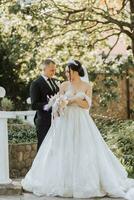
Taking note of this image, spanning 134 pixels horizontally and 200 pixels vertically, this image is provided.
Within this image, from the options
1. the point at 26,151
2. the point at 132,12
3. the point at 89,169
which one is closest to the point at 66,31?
the point at 132,12

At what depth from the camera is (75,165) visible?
727 centimetres

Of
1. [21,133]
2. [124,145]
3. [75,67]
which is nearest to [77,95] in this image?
[75,67]

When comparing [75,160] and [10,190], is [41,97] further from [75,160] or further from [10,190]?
[10,190]

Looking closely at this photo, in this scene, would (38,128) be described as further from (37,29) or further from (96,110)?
(96,110)

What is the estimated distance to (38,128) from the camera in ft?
26.4

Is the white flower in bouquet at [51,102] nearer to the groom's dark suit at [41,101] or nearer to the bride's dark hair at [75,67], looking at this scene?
the groom's dark suit at [41,101]

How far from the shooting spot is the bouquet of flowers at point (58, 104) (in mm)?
7500

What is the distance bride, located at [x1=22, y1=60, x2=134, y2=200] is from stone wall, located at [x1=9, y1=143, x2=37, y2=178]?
2.43m

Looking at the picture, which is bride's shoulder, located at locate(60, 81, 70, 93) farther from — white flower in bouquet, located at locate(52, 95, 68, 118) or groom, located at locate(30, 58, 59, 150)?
groom, located at locate(30, 58, 59, 150)

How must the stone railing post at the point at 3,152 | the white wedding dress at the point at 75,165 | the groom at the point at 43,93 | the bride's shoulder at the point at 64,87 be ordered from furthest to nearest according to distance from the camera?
1. the groom at the point at 43,93
2. the bride's shoulder at the point at 64,87
3. the stone railing post at the point at 3,152
4. the white wedding dress at the point at 75,165

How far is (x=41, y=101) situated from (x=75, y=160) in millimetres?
1078

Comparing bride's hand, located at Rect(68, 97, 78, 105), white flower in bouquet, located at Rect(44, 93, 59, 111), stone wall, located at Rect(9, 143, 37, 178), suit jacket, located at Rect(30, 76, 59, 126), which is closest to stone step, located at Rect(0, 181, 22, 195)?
suit jacket, located at Rect(30, 76, 59, 126)

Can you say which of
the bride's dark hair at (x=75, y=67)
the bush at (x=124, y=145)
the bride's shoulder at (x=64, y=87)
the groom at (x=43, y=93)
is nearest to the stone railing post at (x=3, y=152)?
the groom at (x=43, y=93)

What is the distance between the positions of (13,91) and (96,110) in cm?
287
